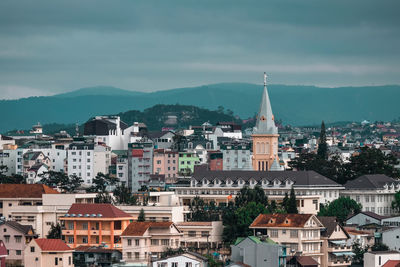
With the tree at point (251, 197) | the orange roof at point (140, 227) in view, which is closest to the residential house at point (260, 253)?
the orange roof at point (140, 227)

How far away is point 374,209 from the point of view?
112562mm

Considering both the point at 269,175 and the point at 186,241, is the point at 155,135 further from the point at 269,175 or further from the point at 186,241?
the point at 186,241

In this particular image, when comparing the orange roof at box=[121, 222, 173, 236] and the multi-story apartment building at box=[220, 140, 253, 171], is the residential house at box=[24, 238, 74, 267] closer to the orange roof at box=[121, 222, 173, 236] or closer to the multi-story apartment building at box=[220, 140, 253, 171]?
the orange roof at box=[121, 222, 173, 236]

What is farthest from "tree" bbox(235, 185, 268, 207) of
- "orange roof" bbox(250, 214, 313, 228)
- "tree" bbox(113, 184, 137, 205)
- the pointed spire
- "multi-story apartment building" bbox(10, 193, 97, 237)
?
the pointed spire

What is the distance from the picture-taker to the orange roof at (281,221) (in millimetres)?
79688

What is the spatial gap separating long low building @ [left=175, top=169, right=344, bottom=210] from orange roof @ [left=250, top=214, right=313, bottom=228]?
23.9 meters

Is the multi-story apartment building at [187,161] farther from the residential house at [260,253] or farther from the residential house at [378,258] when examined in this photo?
the residential house at [260,253]

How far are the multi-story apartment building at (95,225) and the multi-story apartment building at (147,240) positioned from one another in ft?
9.19

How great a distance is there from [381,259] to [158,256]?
14318mm

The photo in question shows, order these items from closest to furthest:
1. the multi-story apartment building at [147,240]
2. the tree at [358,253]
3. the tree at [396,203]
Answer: the multi-story apartment building at [147,240], the tree at [358,253], the tree at [396,203]

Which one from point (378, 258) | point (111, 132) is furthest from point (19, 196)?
point (111, 132)

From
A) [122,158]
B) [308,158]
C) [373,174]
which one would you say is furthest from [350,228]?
[122,158]

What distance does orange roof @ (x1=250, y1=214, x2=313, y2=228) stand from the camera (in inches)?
3137

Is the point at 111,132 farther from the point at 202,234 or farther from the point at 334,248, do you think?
the point at 334,248
